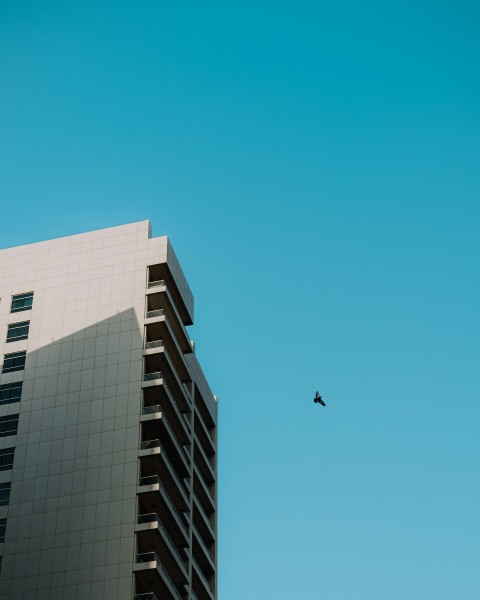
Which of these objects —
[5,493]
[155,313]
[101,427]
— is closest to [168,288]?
[155,313]

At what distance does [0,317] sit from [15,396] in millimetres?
9106

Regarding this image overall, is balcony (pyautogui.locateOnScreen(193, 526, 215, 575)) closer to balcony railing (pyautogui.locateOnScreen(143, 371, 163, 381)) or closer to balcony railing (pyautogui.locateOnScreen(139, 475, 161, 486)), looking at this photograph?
balcony railing (pyautogui.locateOnScreen(139, 475, 161, 486))

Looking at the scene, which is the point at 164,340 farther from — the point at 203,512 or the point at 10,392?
the point at 203,512

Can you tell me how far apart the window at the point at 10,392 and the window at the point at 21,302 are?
26.6 feet

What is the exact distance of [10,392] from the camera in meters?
97.4

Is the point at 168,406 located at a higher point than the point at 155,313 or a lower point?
lower

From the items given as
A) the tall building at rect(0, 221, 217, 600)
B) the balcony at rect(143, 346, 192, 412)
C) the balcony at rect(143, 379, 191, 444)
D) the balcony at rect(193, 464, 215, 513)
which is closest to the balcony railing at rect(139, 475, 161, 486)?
the tall building at rect(0, 221, 217, 600)

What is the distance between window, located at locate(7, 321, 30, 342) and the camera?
10056 centimetres

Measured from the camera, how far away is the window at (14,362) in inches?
3888

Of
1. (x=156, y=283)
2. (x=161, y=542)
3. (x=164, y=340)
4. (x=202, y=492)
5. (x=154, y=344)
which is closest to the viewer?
(x=161, y=542)

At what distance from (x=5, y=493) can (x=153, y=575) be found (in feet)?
49.9

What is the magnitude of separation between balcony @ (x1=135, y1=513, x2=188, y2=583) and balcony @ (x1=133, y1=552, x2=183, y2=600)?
121 cm

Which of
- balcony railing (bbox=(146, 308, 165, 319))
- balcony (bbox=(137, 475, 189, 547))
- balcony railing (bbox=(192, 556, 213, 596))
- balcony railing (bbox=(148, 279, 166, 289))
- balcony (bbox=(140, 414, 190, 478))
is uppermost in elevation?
balcony railing (bbox=(148, 279, 166, 289))

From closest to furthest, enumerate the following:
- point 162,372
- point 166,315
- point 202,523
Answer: point 162,372
point 166,315
point 202,523
